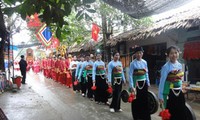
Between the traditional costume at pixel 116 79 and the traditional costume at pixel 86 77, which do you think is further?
the traditional costume at pixel 86 77

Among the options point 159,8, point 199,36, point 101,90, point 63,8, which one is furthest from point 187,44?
point 63,8

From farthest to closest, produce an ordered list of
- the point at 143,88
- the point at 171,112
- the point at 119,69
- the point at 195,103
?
the point at 195,103 → the point at 119,69 → the point at 143,88 → the point at 171,112

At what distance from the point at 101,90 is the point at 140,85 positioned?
9.88 ft

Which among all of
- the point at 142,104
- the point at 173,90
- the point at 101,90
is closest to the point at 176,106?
the point at 173,90

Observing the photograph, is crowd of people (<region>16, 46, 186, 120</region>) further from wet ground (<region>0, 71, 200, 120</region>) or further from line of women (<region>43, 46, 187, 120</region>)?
wet ground (<region>0, 71, 200, 120</region>)

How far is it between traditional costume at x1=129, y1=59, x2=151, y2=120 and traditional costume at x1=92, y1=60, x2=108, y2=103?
278 centimetres

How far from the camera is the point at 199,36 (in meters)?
9.97

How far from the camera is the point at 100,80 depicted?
29.6 ft

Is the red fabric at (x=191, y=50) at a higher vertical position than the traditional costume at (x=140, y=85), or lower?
higher

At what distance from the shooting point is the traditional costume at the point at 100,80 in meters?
8.91

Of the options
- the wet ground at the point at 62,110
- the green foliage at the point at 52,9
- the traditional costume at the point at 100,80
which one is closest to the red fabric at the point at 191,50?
the wet ground at the point at 62,110

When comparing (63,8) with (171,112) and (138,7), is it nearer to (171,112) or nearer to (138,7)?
(138,7)

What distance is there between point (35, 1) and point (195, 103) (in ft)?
23.4

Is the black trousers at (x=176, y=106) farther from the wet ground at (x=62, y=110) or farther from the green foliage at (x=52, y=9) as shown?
the green foliage at (x=52, y=9)
